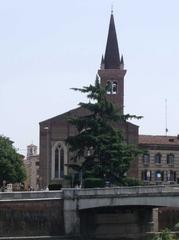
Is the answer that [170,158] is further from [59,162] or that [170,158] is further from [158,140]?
[59,162]

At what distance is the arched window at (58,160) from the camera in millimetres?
122250

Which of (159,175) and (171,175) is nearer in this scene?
(159,175)

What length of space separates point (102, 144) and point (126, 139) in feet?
92.4

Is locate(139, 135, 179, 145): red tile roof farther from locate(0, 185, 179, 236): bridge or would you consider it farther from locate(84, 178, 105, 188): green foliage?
locate(0, 185, 179, 236): bridge

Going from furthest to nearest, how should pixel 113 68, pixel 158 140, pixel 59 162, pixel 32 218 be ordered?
pixel 158 140 < pixel 113 68 < pixel 59 162 < pixel 32 218

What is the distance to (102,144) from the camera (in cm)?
9412

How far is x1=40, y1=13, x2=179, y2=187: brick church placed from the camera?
122 meters

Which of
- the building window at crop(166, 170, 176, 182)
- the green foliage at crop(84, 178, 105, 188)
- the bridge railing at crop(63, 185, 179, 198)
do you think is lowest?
the bridge railing at crop(63, 185, 179, 198)

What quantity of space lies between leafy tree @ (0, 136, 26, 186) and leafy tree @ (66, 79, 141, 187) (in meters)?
15.6

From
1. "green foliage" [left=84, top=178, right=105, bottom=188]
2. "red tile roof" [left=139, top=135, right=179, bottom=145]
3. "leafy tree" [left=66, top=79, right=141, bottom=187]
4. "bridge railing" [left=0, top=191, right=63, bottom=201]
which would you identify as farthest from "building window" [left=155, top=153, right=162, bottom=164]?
"bridge railing" [left=0, top=191, right=63, bottom=201]

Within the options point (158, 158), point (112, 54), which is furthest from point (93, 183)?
point (112, 54)

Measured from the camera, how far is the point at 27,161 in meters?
195

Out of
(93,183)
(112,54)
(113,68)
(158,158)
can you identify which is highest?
(112,54)

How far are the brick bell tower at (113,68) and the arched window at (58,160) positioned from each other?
1198cm
